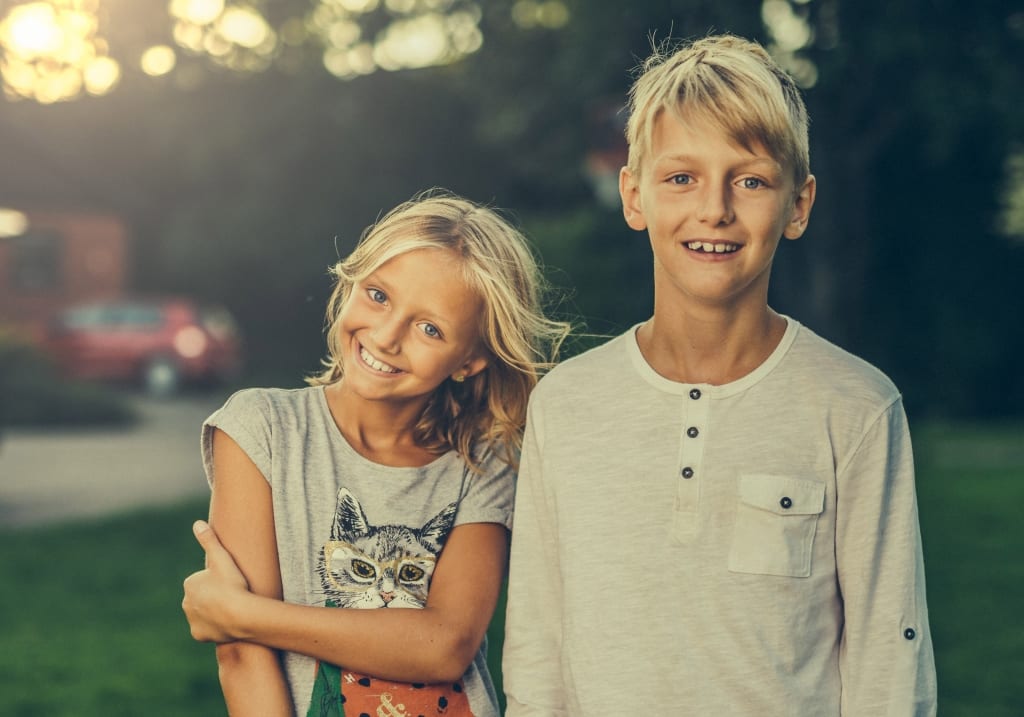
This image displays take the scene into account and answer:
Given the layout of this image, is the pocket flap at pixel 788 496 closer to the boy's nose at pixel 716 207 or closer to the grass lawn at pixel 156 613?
the boy's nose at pixel 716 207

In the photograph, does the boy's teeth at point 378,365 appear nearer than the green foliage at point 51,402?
Yes

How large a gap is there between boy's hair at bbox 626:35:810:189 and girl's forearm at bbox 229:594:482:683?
90cm

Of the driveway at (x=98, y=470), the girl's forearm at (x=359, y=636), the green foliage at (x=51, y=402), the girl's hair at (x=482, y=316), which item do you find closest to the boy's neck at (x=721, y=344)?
the girl's hair at (x=482, y=316)

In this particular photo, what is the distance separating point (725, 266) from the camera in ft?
7.48

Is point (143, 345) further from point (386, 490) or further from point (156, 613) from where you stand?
point (386, 490)

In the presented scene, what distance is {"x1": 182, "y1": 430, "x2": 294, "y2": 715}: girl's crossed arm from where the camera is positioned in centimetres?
236

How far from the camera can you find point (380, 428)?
2.60 metres

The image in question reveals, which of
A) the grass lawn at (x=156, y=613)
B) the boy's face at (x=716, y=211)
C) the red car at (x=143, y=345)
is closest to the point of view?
the boy's face at (x=716, y=211)

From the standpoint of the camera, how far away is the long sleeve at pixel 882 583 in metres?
2.16

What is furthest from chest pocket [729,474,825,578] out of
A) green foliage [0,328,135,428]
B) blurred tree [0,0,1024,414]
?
green foliage [0,328,135,428]

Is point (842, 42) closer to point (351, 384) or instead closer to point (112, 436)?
point (351, 384)

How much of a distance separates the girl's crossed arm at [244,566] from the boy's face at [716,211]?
0.85 m

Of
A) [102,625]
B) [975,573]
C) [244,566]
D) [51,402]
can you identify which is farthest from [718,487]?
[51,402]

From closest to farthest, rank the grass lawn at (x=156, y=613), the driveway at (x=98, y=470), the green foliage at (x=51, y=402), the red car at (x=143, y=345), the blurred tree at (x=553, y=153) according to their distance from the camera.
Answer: the grass lawn at (x=156, y=613), the blurred tree at (x=553, y=153), the driveway at (x=98, y=470), the green foliage at (x=51, y=402), the red car at (x=143, y=345)
